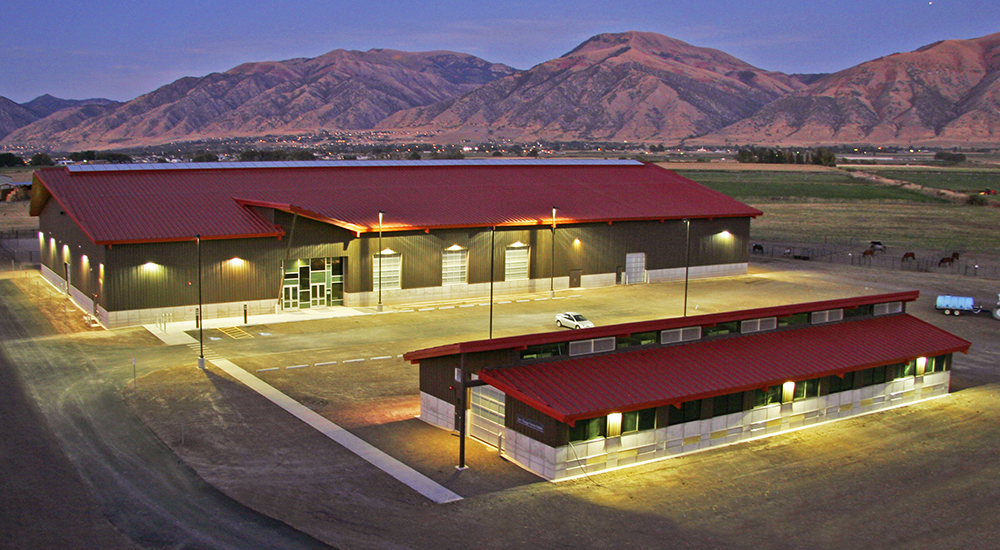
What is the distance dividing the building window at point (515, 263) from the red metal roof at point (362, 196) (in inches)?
84.1

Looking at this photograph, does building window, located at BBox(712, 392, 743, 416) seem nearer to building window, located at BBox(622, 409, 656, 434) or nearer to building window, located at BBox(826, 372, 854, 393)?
building window, located at BBox(622, 409, 656, 434)

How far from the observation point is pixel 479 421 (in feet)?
105

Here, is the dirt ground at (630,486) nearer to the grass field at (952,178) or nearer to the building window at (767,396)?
the building window at (767,396)

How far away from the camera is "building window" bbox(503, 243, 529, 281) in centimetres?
6450

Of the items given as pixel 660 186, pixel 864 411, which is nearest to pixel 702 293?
pixel 660 186

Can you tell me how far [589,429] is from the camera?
29078mm

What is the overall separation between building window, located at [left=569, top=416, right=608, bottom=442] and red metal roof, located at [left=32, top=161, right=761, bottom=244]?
99.9 ft

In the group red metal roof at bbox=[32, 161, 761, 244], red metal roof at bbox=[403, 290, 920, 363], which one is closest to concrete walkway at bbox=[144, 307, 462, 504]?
red metal roof at bbox=[403, 290, 920, 363]

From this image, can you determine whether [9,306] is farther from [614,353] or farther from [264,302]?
[614,353]

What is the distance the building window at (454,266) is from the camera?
204 ft

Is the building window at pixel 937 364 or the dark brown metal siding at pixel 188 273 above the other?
the dark brown metal siding at pixel 188 273

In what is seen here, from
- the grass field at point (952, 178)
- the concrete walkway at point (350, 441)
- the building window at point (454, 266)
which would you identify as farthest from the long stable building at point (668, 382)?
the grass field at point (952, 178)

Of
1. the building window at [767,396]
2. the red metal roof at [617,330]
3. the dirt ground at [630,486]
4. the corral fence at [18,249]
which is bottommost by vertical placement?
the dirt ground at [630,486]

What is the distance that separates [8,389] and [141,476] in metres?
13.7
